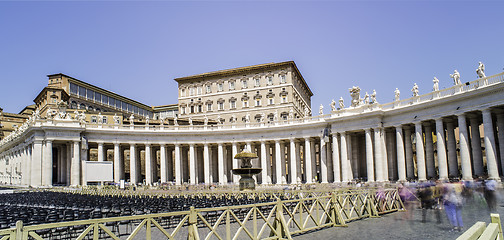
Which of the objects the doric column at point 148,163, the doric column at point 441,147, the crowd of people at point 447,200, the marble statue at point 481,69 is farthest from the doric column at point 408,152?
the doric column at point 148,163

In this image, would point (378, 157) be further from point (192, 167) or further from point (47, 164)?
point (47, 164)

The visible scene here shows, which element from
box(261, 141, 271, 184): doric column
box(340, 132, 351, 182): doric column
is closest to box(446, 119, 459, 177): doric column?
box(340, 132, 351, 182): doric column

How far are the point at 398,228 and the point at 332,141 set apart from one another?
1743 inches

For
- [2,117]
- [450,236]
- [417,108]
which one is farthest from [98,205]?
[2,117]

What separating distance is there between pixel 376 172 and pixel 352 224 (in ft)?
120

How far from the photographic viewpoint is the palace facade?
1693 inches

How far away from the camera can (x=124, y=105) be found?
111 metres

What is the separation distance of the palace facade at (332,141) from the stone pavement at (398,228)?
79.2 feet

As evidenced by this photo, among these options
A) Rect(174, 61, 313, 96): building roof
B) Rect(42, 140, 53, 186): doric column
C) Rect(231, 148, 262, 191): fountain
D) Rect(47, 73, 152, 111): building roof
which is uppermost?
Rect(174, 61, 313, 96): building roof

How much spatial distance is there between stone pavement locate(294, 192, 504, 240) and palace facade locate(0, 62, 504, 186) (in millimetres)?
24128

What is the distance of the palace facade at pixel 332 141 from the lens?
141 ft

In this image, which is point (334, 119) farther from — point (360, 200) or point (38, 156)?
point (38, 156)

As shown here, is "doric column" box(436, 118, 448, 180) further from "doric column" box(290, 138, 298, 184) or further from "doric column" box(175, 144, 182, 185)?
"doric column" box(175, 144, 182, 185)

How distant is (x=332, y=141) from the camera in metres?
61.1
